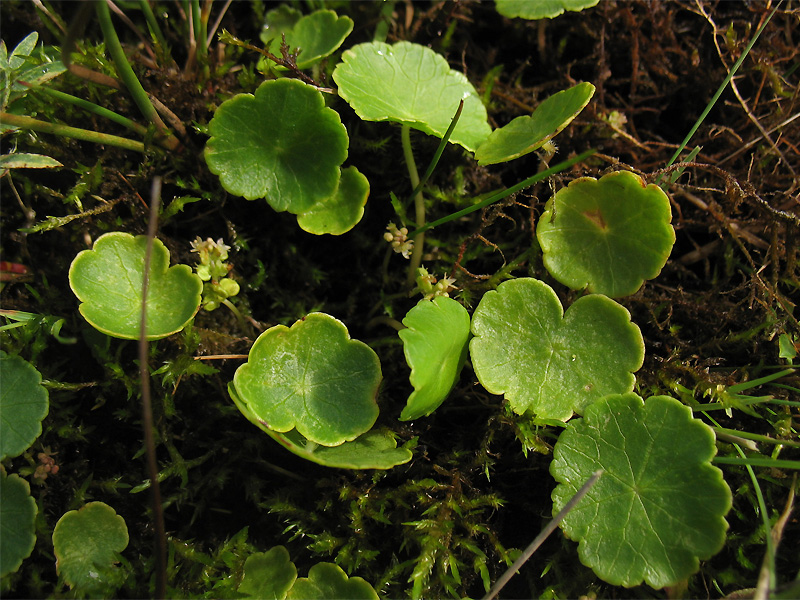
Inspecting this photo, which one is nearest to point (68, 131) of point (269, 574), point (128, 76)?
point (128, 76)

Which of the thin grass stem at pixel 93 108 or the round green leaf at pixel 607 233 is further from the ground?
the round green leaf at pixel 607 233

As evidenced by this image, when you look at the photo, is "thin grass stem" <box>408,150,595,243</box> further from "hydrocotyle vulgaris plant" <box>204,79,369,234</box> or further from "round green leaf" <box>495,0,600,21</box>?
"round green leaf" <box>495,0,600,21</box>

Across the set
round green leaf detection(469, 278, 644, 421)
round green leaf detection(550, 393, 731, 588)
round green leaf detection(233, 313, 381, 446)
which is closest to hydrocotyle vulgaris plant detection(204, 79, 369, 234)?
round green leaf detection(233, 313, 381, 446)

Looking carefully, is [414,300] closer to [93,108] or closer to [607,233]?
[607,233]

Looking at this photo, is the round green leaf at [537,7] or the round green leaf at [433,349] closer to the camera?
the round green leaf at [433,349]

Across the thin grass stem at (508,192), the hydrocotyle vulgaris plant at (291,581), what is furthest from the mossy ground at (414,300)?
the thin grass stem at (508,192)

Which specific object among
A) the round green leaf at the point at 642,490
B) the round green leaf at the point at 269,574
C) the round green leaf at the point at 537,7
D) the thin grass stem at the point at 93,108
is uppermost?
the round green leaf at the point at 537,7

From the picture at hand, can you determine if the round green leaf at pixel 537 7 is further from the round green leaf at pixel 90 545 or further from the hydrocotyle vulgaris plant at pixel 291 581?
the round green leaf at pixel 90 545
